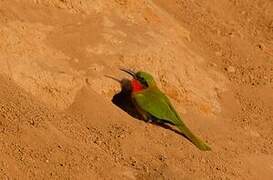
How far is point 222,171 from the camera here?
19.4ft

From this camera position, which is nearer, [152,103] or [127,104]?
[152,103]

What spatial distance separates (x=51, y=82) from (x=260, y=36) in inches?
133

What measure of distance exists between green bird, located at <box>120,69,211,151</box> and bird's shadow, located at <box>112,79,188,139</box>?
0.05 m

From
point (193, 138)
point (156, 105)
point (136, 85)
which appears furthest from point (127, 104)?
point (193, 138)

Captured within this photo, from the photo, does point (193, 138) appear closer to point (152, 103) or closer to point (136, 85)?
point (152, 103)

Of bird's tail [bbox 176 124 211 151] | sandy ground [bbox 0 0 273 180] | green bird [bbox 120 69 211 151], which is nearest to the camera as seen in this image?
sandy ground [bbox 0 0 273 180]

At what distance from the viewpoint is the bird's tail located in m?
6.16

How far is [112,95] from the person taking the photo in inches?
250

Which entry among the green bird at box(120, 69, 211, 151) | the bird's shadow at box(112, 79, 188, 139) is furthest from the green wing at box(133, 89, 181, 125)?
the bird's shadow at box(112, 79, 188, 139)

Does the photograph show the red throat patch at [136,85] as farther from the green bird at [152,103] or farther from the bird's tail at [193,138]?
the bird's tail at [193,138]

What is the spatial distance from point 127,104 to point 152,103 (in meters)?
0.29

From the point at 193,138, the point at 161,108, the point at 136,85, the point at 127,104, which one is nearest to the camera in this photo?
the point at 193,138

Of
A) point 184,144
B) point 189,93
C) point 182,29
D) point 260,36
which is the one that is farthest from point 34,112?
point 260,36

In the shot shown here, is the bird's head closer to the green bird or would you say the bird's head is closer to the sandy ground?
the green bird
